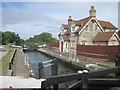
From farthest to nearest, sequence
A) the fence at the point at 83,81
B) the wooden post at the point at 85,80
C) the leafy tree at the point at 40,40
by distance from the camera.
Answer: the leafy tree at the point at 40,40
the wooden post at the point at 85,80
the fence at the point at 83,81

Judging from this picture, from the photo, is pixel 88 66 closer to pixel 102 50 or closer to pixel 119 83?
pixel 102 50

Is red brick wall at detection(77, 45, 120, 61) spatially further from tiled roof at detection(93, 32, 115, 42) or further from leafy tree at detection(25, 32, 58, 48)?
leafy tree at detection(25, 32, 58, 48)

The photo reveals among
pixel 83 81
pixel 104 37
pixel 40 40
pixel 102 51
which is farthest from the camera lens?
pixel 40 40

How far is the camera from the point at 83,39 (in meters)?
24.8

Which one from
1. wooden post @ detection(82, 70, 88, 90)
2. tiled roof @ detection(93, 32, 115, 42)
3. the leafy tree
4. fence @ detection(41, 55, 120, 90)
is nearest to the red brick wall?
tiled roof @ detection(93, 32, 115, 42)

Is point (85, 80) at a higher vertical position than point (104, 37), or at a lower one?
lower

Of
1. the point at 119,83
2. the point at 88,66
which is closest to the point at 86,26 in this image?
the point at 88,66

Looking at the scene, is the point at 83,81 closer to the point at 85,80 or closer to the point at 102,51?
the point at 85,80

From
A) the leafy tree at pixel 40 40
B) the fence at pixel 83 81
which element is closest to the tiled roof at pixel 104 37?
the fence at pixel 83 81

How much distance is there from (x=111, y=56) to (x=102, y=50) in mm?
2224

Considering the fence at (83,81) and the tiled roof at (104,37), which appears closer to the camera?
the fence at (83,81)

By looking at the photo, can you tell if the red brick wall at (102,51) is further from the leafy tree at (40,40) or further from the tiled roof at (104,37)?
the leafy tree at (40,40)

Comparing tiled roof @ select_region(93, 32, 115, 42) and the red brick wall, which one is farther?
tiled roof @ select_region(93, 32, 115, 42)

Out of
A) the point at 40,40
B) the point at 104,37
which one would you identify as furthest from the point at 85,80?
the point at 40,40
